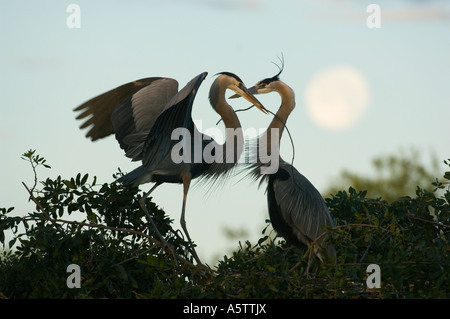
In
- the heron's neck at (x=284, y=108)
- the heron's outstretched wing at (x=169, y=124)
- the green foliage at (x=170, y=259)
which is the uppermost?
the heron's neck at (x=284, y=108)

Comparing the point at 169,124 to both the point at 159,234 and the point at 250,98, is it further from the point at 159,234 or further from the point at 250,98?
the point at 250,98

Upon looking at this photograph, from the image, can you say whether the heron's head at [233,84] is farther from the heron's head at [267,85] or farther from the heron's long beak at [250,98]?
the heron's head at [267,85]

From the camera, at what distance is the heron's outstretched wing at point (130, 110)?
6.22 metres

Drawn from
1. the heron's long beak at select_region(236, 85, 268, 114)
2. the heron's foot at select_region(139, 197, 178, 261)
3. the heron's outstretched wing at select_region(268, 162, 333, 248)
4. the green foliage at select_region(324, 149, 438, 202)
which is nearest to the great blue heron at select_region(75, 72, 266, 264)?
the heron's long beak at select_region(236, 85, 268, 114)

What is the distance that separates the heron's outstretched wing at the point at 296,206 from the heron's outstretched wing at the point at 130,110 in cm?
135

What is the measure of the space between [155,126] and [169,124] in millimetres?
123

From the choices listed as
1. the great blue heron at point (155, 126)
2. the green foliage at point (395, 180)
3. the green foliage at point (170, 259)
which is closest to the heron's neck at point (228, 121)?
the great blue heron at point (155, 126)

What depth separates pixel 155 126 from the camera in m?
5.52

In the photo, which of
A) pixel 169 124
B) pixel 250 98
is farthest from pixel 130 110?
pixel 250 98

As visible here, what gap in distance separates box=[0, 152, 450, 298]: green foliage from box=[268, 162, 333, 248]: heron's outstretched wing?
1.60ft

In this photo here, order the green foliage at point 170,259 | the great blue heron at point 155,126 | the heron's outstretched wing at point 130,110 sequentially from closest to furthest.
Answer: the green foliage at point 170,259 < the great blue heron at point 155,126 < the heron's outstretched wing at point 130,110

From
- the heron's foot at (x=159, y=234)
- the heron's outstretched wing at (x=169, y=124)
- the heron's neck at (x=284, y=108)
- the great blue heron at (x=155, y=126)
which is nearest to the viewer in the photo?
the heron's foot at (x=159, y=234)

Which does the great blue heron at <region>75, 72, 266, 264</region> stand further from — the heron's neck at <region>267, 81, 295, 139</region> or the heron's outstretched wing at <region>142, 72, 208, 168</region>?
the heron's neck at <region>267, 81, 295, 139</region>

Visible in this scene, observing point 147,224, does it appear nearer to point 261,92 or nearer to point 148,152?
point 148,152
